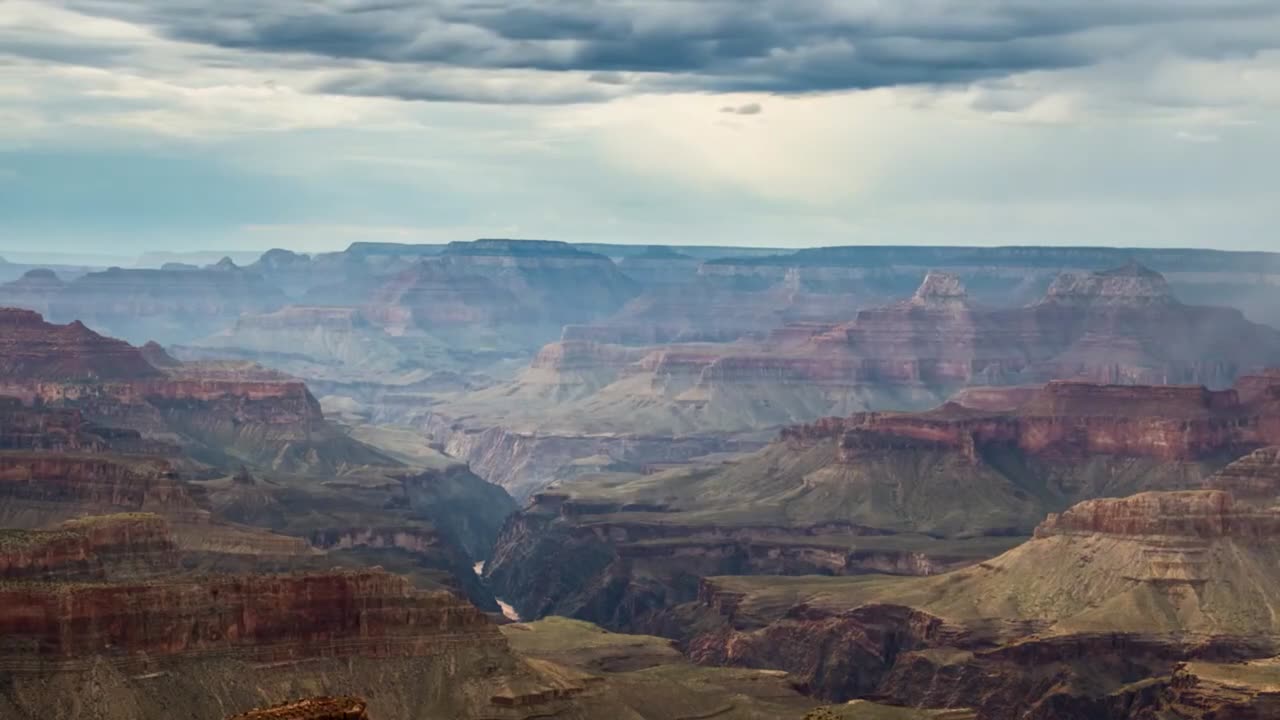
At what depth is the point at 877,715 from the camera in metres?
183

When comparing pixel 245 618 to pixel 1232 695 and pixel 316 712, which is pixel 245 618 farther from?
pixel 316 712

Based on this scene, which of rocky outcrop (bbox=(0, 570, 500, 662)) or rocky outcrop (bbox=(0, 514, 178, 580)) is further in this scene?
rocky outcrop (bbox=(0, 514, 178, 580))

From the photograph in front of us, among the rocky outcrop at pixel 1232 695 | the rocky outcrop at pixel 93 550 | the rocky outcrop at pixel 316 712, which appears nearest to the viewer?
the rocky outcrop at pixel 316 712

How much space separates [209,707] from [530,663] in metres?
29.4

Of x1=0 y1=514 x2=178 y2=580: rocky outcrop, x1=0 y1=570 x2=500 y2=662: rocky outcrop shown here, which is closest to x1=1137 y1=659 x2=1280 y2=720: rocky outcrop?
x1=0 y1=570 x2=500 y2=662: rocky outcrop

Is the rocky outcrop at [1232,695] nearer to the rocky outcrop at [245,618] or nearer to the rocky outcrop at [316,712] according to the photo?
the rocky outcrop at [245,618]

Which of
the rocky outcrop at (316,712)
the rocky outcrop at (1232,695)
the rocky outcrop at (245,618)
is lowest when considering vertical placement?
the rocky outcrop at (1232,695)

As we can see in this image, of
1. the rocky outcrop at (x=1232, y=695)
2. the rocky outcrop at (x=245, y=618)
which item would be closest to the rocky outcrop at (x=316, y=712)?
the rocky outcrop at (x=245, y=618)

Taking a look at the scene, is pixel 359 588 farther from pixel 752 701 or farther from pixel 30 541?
pixel 752 701

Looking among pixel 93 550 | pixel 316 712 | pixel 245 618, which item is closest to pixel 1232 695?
pixel 245 618

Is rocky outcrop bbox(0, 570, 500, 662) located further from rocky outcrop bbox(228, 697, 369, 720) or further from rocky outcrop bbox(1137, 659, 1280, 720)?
rocky outcrop bbox(228, 697, 369, 720)

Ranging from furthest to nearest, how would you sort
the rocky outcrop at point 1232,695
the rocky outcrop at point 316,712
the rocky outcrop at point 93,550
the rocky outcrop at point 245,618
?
the rocky outcrop at point 1232,695 → the rocky outcrop at point 93,550 → the rocky outcrop at point 245,618 → the rocky outcrop at point 316,712

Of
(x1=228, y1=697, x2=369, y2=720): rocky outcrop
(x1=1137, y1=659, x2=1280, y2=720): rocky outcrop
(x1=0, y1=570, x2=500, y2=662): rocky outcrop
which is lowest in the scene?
(x1=1137, y1=659, x2=1280, y2=720): rocky outcrop

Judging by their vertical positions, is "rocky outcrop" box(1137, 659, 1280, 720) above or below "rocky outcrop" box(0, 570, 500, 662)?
below
